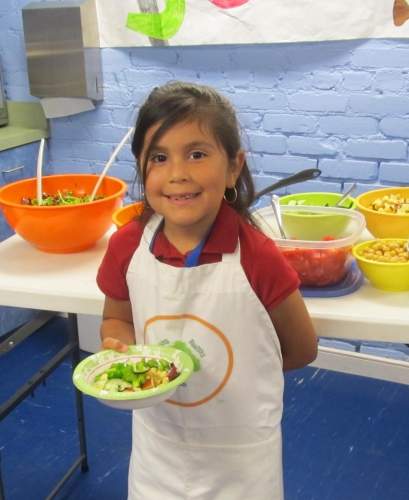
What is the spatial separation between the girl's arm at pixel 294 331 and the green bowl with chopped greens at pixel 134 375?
150 millimetres

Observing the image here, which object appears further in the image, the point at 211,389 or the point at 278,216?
the point at 278,216

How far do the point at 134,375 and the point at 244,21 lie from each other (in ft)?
4.31

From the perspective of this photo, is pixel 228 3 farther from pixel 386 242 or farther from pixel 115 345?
pixel 115 345

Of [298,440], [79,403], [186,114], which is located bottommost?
[298,440]

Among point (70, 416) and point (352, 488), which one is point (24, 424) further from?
point (352, 488)

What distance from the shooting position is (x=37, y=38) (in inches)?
83.0

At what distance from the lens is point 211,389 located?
0.94 meters

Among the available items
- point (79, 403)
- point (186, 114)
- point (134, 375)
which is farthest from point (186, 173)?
point (79, 403)

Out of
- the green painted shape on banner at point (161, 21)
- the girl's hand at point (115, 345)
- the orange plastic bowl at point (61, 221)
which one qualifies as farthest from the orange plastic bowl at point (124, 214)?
the green painted shape on banner at point (161, 21)

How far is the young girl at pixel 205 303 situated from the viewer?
2.81 ft

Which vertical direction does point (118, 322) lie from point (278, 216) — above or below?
below

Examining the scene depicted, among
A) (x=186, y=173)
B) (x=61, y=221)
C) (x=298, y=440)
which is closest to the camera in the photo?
(x=186, y=173)

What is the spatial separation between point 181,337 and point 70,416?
113 cm

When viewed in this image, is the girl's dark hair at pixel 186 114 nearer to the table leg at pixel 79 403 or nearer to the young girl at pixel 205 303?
the young girl at pixel 205 303
